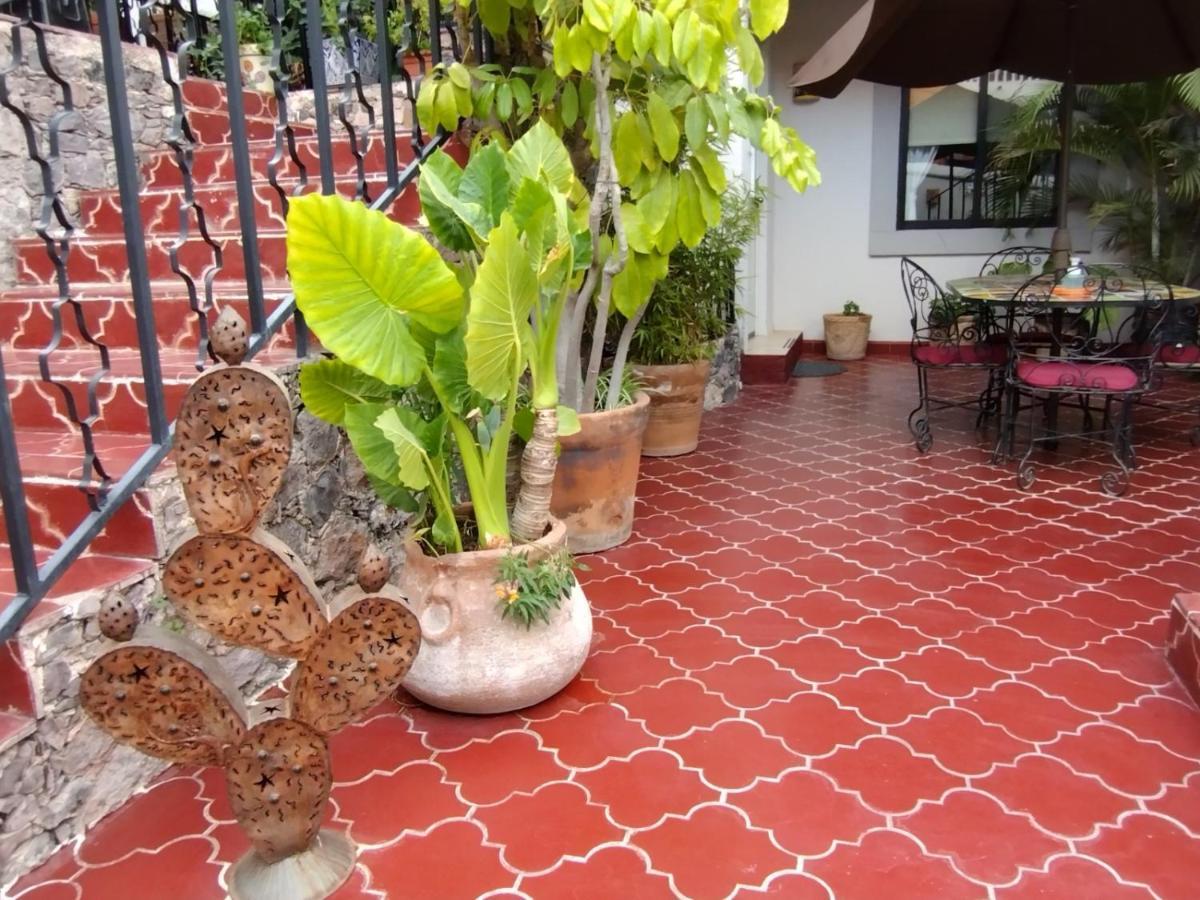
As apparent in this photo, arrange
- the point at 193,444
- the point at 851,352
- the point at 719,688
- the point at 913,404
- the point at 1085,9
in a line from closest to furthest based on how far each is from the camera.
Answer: the point at 193,444
the point at 719,688
the point at 1085,9
the point at 913,404
the point at 851,352

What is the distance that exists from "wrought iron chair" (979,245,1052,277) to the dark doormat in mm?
1240

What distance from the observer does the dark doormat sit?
6.98m

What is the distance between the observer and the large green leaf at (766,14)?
8.26ft

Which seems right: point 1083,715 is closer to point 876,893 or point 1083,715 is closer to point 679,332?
point 876,893

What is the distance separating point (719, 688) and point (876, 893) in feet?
2.57

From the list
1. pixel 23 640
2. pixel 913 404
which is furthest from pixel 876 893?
pixel 913 404

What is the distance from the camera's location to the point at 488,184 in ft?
7.59

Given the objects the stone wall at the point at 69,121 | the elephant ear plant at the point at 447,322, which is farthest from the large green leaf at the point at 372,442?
the stone wall at the point at 69,121

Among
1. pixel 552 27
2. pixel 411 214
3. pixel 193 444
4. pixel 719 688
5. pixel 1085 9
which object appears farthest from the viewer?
pixel 1085 9

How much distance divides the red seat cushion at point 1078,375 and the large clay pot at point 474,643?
2767 millimetres

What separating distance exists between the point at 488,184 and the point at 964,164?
642cm

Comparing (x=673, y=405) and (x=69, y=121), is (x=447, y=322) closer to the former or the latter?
(x=69, y=121)

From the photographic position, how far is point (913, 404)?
5.86 metres

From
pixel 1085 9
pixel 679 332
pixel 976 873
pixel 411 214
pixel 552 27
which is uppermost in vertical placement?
pixel 1085 9
